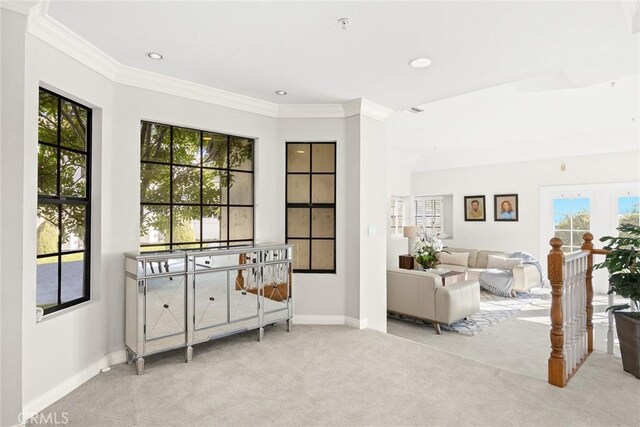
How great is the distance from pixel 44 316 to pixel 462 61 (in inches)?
139

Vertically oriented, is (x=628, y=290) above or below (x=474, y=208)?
below

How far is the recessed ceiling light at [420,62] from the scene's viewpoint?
109 inches

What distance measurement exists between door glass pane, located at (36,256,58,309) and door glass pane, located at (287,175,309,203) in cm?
225

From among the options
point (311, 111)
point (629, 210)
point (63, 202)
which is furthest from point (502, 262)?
point (63, 202)

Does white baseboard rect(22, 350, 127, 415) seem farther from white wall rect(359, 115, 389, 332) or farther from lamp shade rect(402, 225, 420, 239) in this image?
lamp shade rect(402, 225, 420, 239)

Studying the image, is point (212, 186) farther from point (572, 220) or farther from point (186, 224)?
point (572, 220)

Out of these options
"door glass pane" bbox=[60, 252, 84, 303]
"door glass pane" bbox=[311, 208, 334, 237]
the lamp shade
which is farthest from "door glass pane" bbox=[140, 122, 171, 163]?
the lamp shade

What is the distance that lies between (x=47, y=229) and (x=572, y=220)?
809 centimetres

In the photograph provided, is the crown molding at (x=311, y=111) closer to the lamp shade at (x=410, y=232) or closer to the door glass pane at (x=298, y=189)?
the door glass pane at (x=298, y=189)

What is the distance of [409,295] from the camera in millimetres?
4789

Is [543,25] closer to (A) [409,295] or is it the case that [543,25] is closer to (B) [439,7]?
(B) [439,7]

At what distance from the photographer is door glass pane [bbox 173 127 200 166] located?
133 inches

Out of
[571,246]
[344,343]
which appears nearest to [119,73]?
[344,343]

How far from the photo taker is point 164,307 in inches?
112
